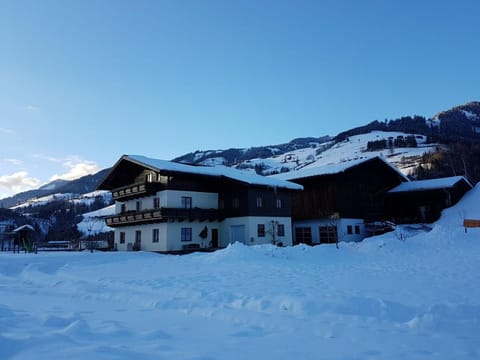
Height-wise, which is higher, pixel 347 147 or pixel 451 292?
pixel 347 147

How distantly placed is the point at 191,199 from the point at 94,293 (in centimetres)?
2087

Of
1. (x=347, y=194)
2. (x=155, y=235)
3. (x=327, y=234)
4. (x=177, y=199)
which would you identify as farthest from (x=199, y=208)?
(x=347, y=194)

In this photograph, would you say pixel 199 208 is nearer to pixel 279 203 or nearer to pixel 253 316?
pixel 279 203

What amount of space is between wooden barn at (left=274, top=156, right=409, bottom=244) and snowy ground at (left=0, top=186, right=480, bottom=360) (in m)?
21.5

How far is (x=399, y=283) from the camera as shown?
40.0ft

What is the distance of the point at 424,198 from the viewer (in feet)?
136

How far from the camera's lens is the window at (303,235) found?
39625 millimetres

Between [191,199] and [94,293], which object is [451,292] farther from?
[191,199]

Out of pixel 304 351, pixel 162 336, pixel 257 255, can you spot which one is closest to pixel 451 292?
pixel 304 351

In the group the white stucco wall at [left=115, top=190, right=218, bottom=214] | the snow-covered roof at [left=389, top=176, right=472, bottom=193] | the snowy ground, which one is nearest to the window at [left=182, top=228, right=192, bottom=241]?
the white stucco wall at [left=115, top=190, right=218, bottom=214]

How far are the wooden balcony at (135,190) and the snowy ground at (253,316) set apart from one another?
16170mm

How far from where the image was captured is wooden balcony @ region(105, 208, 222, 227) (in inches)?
1183

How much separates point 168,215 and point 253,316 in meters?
22.6

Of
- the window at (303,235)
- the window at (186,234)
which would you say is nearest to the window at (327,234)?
the window at (303,235)
